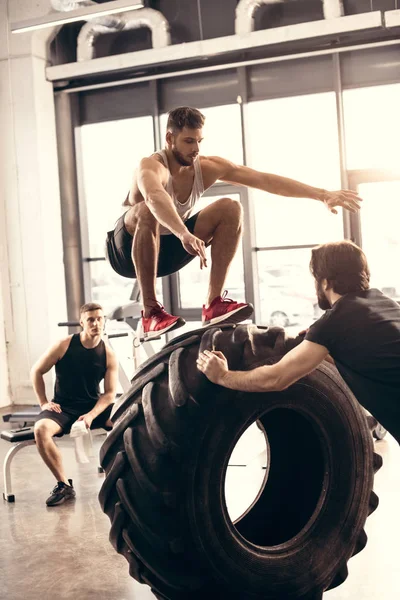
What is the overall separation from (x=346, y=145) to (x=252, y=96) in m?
1.03

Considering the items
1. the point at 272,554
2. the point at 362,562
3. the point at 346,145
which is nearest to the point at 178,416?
the point at 272,554

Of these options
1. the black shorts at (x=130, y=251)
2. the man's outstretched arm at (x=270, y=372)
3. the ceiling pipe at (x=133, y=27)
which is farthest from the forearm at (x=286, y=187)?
the ceiling pipe at (x=133, y=27)

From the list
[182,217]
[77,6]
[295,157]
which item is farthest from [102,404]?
[77,6]

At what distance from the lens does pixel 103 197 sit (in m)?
8.04

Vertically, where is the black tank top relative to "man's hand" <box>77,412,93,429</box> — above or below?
above

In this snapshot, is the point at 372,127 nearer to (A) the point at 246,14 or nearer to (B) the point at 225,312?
(A) the point at 246,14

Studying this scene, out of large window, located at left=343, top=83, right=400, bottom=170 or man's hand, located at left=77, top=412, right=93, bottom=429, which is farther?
large window, located at left=343, top=83, right=400, bottom=170

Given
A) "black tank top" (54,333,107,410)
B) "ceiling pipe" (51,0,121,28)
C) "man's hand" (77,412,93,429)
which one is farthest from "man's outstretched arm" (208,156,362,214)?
"ceiling pipe" (51,0,121,28)

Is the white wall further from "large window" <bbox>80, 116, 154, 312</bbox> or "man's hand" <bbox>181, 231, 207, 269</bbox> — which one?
"man's hand" <bbox>181, 231, 207, 269</bbox>

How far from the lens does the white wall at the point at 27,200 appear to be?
25.4 ft

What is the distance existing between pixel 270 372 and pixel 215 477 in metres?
0.38

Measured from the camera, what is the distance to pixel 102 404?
5094 millimetres

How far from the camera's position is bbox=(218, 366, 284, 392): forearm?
7.80 ft

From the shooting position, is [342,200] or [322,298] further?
[342,200]
